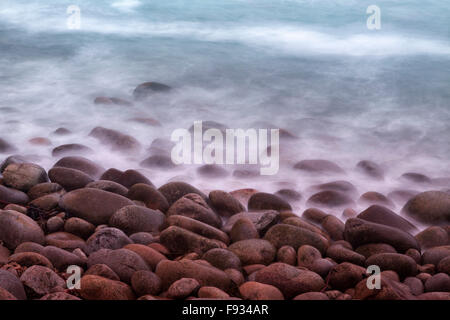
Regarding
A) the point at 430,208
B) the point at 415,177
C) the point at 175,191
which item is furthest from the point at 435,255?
the point at 175,191

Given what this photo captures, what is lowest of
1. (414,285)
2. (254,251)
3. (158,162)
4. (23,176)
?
(414,285)

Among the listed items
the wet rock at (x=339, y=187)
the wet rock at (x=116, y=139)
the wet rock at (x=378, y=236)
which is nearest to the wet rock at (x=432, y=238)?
the wet rock at (x=378, y=236)

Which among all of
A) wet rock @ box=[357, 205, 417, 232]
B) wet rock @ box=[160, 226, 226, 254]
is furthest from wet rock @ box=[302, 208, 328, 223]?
wet rock @ box=[160, 226, 226, 254]

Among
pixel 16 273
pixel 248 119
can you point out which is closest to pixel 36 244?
pixel 16 273

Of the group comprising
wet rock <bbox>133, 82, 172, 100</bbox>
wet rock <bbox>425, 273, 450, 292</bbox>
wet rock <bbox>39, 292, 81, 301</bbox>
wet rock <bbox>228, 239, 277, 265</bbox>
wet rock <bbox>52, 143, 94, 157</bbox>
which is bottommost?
wet rock <bbox>425, 273, 450, 292</bbox>

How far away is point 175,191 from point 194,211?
0.33 metres

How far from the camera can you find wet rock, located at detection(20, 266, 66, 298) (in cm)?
224

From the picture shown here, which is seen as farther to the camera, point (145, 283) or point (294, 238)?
point (294, 238)

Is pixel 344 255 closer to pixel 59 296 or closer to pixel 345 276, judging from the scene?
pixel 345 276

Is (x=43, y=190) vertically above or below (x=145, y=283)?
above

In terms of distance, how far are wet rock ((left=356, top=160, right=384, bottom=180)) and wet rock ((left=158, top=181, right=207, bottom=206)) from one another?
5.14ft

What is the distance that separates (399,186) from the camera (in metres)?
4.07

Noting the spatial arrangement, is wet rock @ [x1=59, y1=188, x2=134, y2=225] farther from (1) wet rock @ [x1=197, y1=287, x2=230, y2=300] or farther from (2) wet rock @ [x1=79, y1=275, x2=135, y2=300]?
(1) wet rock @ [x1=197, y1=287, x2=230, y2=300]

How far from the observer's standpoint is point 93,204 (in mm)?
3068
